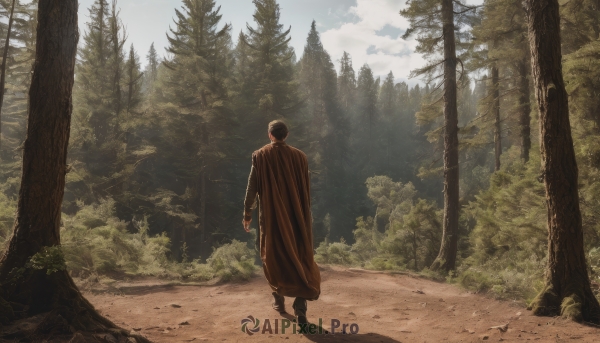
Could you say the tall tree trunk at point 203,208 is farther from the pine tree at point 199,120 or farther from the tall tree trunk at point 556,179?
the tall tree trunk at point 556,179

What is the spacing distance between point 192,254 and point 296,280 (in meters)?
20.8

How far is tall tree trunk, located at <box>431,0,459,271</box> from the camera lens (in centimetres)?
1173

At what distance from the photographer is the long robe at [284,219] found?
4.52 m

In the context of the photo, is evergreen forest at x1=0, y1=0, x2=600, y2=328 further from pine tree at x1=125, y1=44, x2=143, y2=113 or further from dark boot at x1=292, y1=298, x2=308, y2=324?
dark boot at x1=292, y1=298, x2=308, y2=324

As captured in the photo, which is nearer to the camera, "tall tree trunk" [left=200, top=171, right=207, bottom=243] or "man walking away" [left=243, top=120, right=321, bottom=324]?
"man walking away" [left=243, top=120, right=321, bottom=324]

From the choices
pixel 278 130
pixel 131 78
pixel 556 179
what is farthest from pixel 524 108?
A: pixel 131 78

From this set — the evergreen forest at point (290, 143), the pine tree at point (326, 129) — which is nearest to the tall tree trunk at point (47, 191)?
the evergreen forest at point (290, 143)

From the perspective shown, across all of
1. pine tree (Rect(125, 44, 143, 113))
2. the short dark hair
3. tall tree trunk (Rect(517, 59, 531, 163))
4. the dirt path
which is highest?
pine tree (Rect(125, 44, 143, 113))

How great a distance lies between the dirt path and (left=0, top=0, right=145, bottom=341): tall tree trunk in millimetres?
1079

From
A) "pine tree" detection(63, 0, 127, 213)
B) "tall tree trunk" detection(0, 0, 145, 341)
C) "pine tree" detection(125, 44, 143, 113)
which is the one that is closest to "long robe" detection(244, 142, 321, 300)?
"tall tree trunk" detection(0, 0, 145, 341)

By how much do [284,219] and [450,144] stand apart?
8902mm

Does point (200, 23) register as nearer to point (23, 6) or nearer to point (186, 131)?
point (186, 131)

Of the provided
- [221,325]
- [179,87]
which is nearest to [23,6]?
[179,87]

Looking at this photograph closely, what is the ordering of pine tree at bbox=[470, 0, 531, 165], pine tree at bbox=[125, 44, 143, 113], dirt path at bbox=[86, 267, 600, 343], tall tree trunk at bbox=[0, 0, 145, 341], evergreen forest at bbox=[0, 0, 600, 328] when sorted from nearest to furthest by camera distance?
tall tree trunk at bbox=[0, 0, 145, 341]
dirt path at bbox=[86, 267, 600, 343]
evergreen forest at bbox=[0, 0, 600, 328]
pine tree at bbox=[470, 0, 531, 165]
pine tree at bbox=[125, 44, 143, 113]
